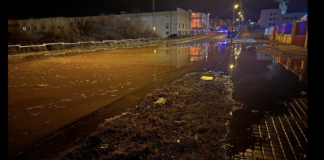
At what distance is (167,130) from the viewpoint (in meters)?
3.69

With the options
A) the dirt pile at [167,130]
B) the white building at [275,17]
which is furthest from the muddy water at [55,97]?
the white building at [275,17]

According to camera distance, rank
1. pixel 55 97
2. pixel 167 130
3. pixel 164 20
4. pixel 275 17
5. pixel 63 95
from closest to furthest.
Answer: pixel 167 130
pixel 55 97
pixel 63 95
pixel 164 20
pixel 275 17

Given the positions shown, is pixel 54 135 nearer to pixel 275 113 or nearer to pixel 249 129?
pixel 249 129

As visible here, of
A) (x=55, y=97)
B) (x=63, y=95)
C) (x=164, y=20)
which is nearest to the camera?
(x=55, y=97)

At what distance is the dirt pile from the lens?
3.01 metres

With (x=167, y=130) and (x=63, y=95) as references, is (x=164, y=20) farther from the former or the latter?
(x=167, y=130)

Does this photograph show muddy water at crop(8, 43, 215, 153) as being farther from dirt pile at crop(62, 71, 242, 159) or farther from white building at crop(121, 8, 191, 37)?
white building at crop(121, 8, 191, 37)

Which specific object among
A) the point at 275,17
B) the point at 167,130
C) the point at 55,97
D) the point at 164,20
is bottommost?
the point at 167,130

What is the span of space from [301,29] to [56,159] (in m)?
26.7

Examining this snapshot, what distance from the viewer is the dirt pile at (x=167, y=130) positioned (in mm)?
3010

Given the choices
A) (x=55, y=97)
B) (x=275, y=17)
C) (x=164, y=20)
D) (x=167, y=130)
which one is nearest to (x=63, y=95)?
(x=55, y=97)

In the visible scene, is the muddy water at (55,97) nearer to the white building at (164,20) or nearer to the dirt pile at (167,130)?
the dirt pile at (167,130)

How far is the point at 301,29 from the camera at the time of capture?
21000mm

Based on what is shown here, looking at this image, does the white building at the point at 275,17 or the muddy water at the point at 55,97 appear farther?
the white building at the point at 275,17
